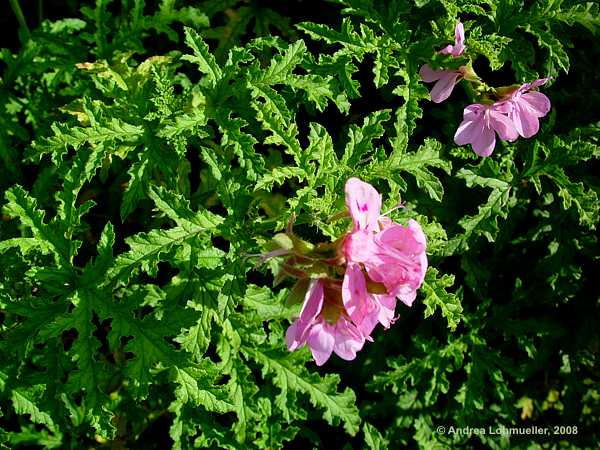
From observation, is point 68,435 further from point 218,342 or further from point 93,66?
point 93,66

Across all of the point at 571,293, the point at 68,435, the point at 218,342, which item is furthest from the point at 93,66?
the point at 571,293

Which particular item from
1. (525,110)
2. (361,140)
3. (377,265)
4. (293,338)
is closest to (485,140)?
(525,110)

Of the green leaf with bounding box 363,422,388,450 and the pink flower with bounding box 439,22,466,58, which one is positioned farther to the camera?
the green leaf with bounding box 363,422,388,450

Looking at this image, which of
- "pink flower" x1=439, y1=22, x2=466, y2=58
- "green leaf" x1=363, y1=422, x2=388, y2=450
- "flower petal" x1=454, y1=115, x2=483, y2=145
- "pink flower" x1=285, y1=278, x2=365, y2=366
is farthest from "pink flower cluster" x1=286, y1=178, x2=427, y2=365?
"green leaf" x1=363, y1=422, x2=388, y2=450

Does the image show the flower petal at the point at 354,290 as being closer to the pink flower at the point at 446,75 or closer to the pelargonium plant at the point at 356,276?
the pelargonium plant at the point at 356,276

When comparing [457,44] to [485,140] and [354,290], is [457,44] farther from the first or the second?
[354,290]

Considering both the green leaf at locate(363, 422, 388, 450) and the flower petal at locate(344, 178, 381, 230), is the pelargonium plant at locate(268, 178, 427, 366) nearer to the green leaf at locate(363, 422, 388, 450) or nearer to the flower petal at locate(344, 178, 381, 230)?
the flower petal at locate(344, 178, 381, 230)
